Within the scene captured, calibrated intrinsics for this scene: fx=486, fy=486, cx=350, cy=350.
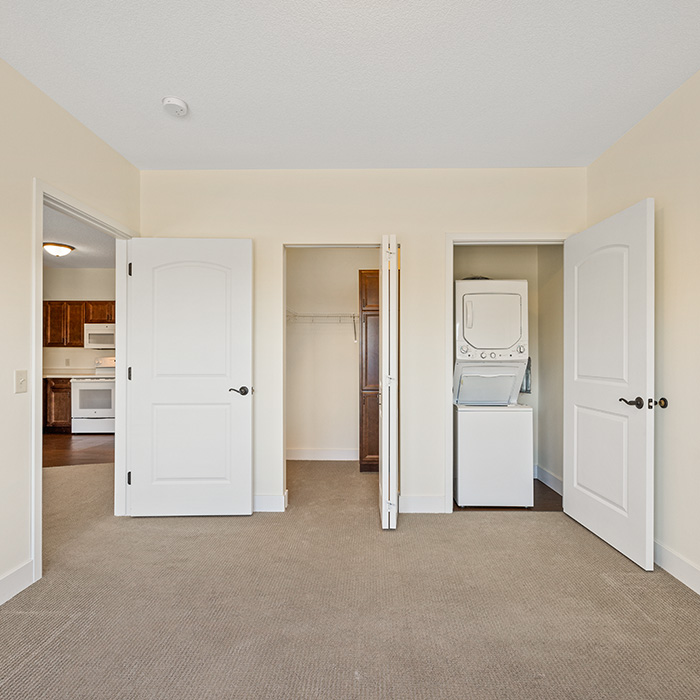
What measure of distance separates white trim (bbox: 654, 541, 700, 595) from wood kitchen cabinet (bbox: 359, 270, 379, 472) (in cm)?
261

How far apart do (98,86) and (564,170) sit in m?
3.10

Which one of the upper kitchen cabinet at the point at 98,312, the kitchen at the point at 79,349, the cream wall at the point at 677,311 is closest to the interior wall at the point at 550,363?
the cream wall at the point at 677,311

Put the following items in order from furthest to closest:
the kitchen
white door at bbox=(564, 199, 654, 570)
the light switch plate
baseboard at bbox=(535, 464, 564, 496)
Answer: the kitchen → baseboard at bbox=(535, 464, 564, 496) → white door at bbox=(564, 199, 654, 570) → the light switch plate

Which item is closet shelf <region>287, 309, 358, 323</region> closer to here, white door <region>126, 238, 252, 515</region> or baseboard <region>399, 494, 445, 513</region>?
white door <region>126, 238, 252, 515</region>

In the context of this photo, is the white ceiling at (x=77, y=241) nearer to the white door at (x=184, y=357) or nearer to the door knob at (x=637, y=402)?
the white door at (x=184, y=357)

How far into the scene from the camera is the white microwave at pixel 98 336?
7594 millimetres

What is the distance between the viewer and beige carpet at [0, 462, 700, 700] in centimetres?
175

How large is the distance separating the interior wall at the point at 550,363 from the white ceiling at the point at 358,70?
121cm

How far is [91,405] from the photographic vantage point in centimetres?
733

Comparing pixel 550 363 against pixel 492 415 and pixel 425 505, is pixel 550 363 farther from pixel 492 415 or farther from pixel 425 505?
pixel 425 505

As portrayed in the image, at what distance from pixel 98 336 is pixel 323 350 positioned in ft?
13.7


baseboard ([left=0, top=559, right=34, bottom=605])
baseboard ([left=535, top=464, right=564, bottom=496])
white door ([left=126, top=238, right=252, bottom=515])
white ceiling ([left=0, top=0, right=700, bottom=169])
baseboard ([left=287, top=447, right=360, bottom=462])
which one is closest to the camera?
white ceiling ([left=0, top=0, right=700, bottom=169])

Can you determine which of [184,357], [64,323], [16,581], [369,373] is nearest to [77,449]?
[64,323]

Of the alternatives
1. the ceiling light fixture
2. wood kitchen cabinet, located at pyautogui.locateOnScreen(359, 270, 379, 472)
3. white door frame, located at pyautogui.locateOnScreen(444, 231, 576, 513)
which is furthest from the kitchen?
white door frame, located at pyautogui.locateOnScreen(444, 231, 576, 513)
